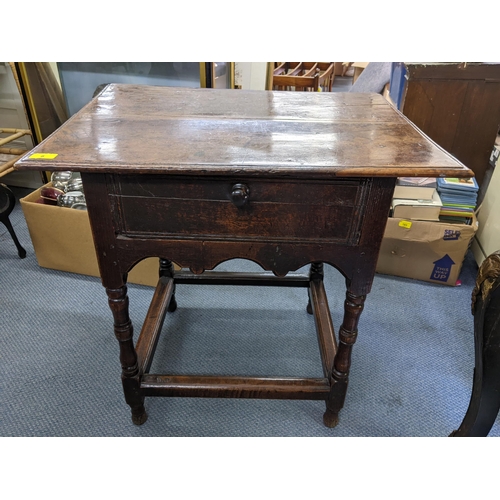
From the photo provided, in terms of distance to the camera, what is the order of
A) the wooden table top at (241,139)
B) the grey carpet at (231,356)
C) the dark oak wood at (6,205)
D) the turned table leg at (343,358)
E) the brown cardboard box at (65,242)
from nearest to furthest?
1. the wooden table top at (241,139)
2. the turned table leg at (343,358)
3. the grey carpet at (231,356)
4. the brown cardboard box at (65,242)
5. the dark oak wood at (6,205)

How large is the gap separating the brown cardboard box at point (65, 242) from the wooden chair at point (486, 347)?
127 cm

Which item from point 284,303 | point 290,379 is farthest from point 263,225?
point 284,303

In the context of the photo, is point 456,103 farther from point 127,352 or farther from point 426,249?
point 127,352

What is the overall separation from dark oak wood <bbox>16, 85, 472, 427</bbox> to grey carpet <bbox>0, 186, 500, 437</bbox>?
0.93ft

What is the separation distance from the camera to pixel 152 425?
51.4 inches

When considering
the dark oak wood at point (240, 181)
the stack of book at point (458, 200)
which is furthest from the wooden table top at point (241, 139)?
the stack of book at point (458, 200)

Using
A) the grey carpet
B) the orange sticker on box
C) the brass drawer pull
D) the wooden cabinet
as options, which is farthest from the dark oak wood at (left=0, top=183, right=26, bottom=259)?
the wooden cabinet

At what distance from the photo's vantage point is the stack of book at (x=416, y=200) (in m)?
1.85

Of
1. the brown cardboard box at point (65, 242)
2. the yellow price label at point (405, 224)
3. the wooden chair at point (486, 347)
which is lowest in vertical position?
the brown cardboard box at point (65, 242)

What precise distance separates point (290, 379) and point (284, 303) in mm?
630

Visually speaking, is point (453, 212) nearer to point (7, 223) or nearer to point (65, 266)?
point (65, 266)

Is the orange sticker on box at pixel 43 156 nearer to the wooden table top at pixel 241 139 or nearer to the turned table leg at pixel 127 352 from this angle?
the wooden table top at pixel 241 139

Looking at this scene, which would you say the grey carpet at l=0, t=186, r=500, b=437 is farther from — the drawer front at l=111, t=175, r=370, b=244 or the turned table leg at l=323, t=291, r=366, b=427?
the drawer front at l=111, t=175, r=370, b=244

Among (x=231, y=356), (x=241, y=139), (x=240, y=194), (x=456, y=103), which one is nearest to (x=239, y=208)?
(x=240, y=194)
